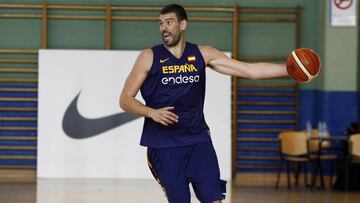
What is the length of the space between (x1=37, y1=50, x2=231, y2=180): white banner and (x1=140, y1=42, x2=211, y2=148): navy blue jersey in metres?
6.51

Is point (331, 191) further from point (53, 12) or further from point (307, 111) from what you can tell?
point (53, 12)

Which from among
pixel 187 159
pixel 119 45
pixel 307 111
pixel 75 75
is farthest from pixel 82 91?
pixel 187 159

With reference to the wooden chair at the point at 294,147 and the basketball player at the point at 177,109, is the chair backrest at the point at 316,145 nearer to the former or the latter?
the wooden chair at the point at 294,147

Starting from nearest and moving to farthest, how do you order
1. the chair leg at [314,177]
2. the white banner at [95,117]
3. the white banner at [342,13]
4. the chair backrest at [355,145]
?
the chair backrest at [355,145] → the chair leg at [314,177] → the white banner at [95,117] → the white banner at [342,13]

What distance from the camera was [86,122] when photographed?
11695 millimetres

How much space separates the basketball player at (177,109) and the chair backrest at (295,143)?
20.1 ft

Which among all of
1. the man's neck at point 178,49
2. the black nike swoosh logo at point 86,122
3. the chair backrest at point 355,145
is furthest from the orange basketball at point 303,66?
the black nike swoosh logo at point 86,122

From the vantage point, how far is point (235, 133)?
40.4 feet

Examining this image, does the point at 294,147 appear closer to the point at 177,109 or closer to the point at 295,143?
the point at 295,143

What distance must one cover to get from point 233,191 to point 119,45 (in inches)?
124

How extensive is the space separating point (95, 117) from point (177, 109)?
22.2ft

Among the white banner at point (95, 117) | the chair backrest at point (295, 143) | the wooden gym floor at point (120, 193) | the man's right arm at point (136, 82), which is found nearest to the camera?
the man's right arm at point (136, 82)

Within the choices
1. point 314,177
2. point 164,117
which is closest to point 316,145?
point 314,177

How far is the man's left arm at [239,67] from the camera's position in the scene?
5191 mm
